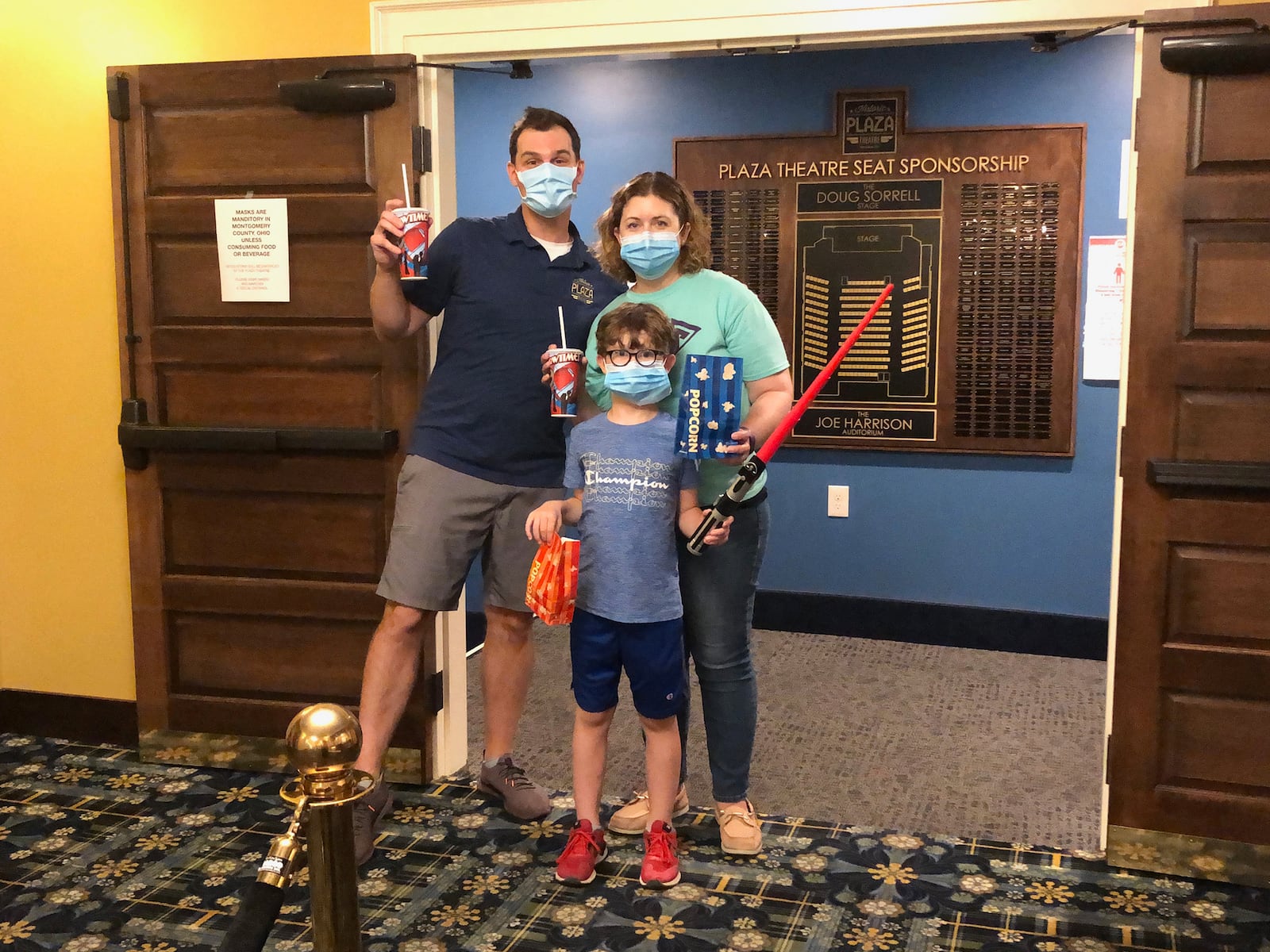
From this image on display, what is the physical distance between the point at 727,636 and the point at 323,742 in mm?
1359

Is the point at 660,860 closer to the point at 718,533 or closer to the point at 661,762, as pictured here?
the point at 661,762

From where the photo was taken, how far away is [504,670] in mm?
2887

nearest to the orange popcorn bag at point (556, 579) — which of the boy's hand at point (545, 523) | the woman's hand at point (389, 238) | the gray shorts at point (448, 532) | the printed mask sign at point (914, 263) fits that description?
the boy's hand at point (545, 523)

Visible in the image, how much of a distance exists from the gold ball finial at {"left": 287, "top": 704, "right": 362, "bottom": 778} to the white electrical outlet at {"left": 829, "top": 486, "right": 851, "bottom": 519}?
3434 millimetres

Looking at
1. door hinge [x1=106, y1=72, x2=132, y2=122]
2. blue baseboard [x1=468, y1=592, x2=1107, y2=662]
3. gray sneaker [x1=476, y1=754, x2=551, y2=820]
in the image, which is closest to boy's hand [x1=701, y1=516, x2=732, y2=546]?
gray sneaker [x1=476, y1=754, x2=551, y2=820]

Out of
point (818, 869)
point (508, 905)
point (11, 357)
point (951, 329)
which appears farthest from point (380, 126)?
point (951, 329)

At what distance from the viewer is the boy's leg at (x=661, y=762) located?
2.52 metres

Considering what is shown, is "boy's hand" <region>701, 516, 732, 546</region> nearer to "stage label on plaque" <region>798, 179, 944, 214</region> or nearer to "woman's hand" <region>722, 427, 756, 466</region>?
"woman's hand" <region>722, 427, 756, 466</region>

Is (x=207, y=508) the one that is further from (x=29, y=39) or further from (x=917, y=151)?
(x=917, y=151)

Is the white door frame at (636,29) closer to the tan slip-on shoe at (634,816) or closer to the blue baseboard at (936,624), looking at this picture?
the tan slip-on shoe at (634,816)

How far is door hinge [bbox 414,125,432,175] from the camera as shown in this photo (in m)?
2.89

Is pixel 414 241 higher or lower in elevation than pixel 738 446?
higher

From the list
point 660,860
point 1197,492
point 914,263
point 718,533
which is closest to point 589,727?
point 660,860

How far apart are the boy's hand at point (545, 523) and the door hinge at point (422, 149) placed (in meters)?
1.00
